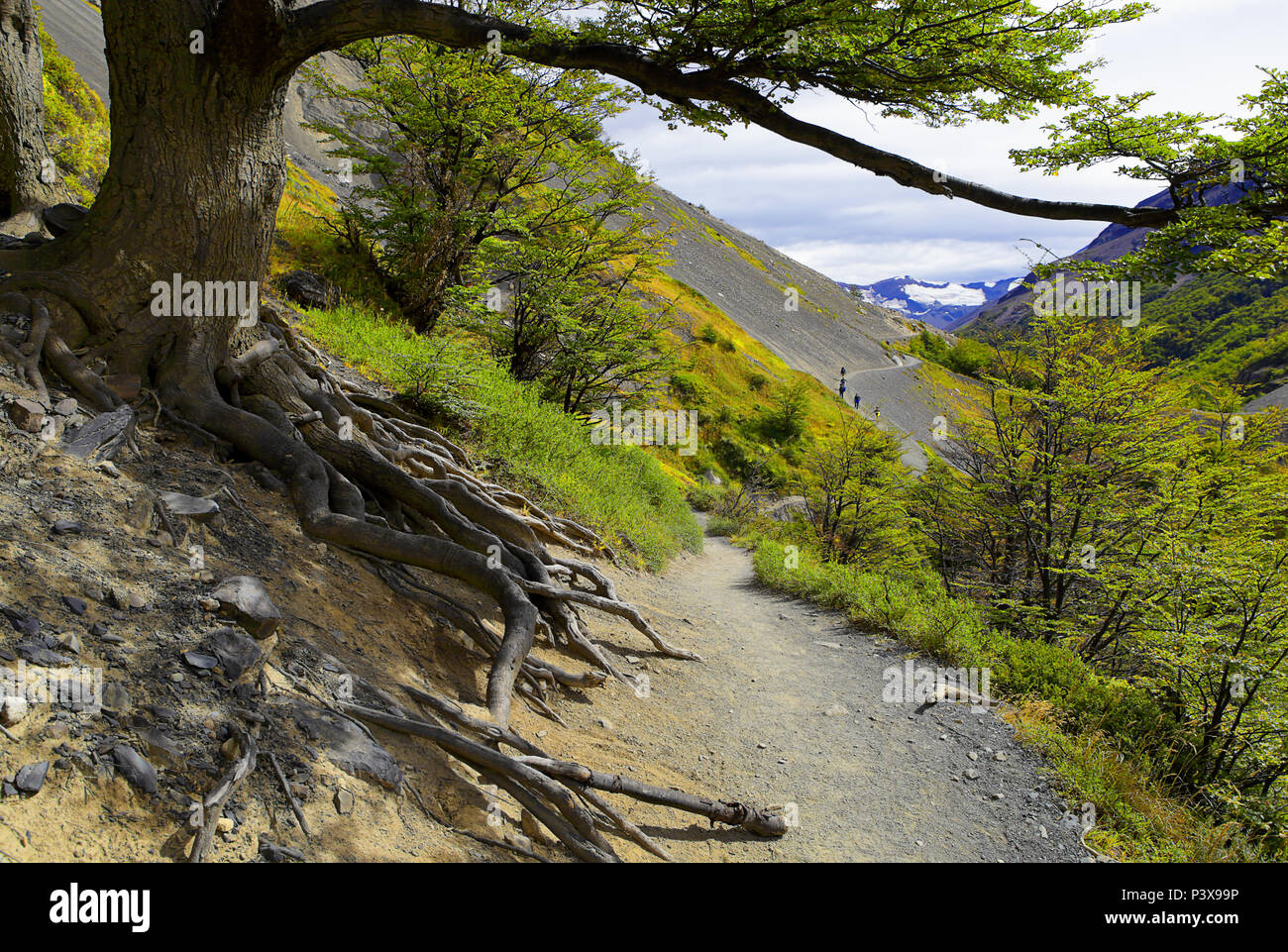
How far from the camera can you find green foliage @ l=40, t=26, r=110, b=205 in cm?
843

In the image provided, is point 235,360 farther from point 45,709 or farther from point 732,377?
point 732,377

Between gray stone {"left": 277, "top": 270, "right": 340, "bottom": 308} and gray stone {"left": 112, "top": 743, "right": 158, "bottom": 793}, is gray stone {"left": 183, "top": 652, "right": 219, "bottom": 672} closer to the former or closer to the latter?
gray stone {"left": 112, "top": 743, "right": 158, "bottom": 793}

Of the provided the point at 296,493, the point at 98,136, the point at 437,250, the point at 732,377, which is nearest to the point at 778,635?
the point at 296,493

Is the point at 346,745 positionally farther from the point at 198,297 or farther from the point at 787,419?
the point at 787,419

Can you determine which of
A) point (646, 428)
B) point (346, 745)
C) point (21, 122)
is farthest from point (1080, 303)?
point (646, 428)

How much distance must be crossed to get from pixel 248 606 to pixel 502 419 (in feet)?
23.2

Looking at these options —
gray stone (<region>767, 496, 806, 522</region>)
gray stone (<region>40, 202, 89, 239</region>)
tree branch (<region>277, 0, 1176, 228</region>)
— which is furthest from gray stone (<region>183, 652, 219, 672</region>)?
gray stone (<region>767, 496, 806, 522</region>)

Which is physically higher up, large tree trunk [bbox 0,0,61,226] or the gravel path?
large tree trunk [bbox 0,0,61,226]

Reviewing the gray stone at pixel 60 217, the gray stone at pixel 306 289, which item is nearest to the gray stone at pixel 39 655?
the gray stone at pixel 60 217

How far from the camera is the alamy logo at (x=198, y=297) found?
15.2 feet

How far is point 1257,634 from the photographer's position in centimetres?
661

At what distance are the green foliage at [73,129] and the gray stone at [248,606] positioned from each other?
6.78m
